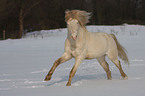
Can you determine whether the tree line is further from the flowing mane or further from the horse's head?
the horse's head

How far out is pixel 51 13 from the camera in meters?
32.4

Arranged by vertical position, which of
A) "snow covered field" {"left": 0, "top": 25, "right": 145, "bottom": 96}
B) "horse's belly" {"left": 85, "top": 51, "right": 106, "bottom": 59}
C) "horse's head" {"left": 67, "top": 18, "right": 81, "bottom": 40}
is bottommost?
"snow covered field" {"left": 0, "top": 25, "right": 145, "bottom": 96}

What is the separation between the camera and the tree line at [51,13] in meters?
22.1

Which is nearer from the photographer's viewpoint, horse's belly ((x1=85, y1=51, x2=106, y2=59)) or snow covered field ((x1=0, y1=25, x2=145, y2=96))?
snow covered field ((x1=0, y1=25, x2=145, y2=96))

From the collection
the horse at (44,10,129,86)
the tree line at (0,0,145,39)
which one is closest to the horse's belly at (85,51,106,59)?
the horse at (44,10,129,86)

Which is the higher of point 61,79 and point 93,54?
point 93,54

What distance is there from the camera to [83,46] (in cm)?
490

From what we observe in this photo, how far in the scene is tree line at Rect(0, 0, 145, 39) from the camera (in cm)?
2215

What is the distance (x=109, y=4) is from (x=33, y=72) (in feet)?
129

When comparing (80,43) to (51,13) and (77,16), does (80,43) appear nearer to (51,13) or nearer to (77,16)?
(77,16)

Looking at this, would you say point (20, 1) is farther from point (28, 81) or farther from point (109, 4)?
point (109, 4)

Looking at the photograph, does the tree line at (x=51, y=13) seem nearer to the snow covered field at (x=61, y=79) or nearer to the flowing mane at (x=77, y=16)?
the snow covered field at (x=61, y=79)

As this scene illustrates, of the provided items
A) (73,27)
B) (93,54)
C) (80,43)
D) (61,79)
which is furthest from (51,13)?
(73,27)

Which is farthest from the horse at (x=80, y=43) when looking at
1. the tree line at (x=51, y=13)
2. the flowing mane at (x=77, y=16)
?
the tree line at (x=51, y=13)
